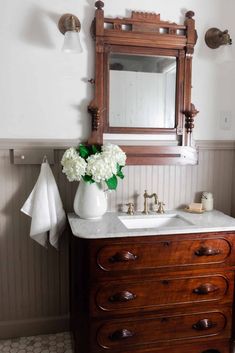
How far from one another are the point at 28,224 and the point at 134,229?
2.30 ft

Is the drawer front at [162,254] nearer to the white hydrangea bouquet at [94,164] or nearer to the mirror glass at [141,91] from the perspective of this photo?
the white hydrangea bouquet at [94,164]

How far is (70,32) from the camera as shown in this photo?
1728mm

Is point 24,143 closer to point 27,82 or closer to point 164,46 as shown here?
point 27,82

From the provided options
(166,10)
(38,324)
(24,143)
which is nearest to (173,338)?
(38,324)

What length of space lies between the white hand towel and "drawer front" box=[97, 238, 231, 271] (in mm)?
403

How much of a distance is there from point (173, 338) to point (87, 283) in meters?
0.56

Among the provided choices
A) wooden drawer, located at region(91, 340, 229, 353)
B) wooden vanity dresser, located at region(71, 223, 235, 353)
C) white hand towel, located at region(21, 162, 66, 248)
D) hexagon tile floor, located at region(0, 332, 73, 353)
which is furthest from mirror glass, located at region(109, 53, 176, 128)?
hexagon tile floor, located at region(0, 332, 73, 353)

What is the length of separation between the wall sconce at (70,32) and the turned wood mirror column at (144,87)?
125 mm

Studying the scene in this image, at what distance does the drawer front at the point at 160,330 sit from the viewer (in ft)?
5.16

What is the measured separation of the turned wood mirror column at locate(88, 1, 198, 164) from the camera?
1865 millimetres

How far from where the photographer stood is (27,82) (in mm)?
1821

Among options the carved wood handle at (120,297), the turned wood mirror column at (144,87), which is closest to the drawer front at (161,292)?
the carved wood handle at (120,297)

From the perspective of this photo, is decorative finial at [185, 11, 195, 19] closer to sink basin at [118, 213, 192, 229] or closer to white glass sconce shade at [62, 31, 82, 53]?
white glass sconce shade at [62, 31, 82, 53]

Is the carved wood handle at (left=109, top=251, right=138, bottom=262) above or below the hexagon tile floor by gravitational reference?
above
